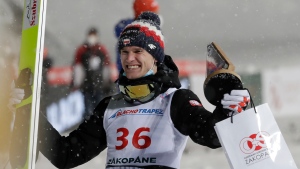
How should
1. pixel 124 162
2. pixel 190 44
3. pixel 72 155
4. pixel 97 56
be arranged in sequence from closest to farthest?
pixel 124 162
pixel 72 155
pixel 97 56
pixel 190 44

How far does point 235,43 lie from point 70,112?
4.07 meters

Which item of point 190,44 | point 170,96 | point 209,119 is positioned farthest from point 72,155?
point 190,44

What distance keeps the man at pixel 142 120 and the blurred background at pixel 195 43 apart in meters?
2.94

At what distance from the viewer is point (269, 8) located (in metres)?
11.4

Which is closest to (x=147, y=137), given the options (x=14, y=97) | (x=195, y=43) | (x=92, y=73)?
(x=14, y=97)

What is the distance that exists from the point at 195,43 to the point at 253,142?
26.1 feet

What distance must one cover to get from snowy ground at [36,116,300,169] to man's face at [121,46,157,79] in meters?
2.61

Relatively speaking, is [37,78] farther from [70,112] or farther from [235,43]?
[235,43]

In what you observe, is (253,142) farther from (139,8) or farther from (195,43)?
(195,43)

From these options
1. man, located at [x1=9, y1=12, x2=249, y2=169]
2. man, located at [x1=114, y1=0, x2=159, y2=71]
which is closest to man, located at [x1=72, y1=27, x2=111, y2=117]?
man, located at [x1=114, y1=0, x2=159, y2=71]

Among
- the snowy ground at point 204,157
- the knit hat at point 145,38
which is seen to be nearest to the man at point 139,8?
the knit hat at point 145,38

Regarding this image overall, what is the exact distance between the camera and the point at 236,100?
2469 millimetres

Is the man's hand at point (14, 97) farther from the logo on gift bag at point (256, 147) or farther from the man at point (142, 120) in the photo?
Result: the logo on gift bag at point (256, 147)

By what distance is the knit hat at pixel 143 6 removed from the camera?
4.38 meters
